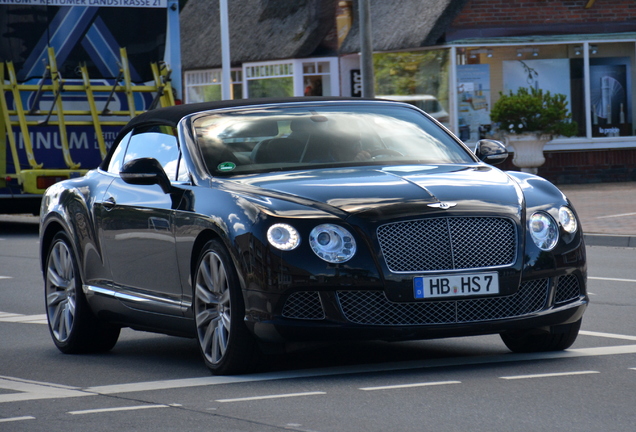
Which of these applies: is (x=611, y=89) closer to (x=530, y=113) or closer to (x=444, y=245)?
(x=530, y=113)

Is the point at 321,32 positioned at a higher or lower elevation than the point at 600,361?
higher

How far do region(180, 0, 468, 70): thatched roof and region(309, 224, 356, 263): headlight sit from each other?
21.1 metres

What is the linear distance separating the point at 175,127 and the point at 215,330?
158 cm

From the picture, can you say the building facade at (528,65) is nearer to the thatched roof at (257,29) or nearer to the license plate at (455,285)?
the thatched roof at (257,29)

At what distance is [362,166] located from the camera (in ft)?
25.7

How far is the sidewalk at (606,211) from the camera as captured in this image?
55.4 feet

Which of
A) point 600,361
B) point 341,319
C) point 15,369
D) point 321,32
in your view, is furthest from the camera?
point 321,32

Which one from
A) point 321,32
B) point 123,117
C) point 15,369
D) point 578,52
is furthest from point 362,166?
point 321,32

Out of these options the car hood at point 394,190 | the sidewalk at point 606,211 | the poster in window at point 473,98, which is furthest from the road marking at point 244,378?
the poster in window at point 473,98

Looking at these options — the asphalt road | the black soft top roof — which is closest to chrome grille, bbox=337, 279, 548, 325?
the asphalt road

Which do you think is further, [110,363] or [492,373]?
[110,363]

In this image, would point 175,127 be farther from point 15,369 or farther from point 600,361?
point 600,361

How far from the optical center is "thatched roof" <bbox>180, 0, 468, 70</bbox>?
28094mm

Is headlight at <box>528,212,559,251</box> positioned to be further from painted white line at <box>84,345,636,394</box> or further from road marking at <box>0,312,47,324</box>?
road marking at <box>0,312,47,324</box>
